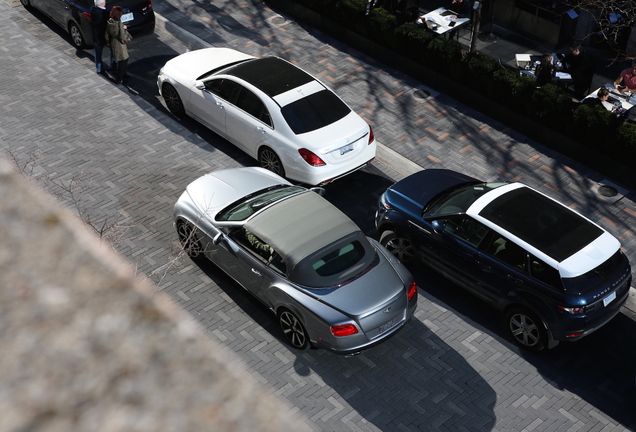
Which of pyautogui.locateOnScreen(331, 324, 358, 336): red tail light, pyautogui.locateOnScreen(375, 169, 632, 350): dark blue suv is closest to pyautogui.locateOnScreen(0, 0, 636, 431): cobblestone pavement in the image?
pyautogui.locateOnScreen(375, 169, 632, 350): dark blue suv

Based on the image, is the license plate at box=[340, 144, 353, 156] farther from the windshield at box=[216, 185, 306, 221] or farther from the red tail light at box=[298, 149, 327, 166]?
the windshield at box=[216, 185, 306, 221]

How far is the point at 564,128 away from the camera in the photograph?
1346cm

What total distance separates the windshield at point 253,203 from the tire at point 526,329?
11.4ft

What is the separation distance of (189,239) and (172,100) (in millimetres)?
4485

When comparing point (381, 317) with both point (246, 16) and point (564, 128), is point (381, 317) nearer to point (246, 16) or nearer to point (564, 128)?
point (564, 128)

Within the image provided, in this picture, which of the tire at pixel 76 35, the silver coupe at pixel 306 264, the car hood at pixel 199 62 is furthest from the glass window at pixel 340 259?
the tire at pixel 76 35

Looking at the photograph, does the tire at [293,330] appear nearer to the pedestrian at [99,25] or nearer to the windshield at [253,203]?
the windshield at [253,203]

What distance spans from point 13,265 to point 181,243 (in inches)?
361

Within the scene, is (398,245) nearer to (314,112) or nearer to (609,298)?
(314,112)

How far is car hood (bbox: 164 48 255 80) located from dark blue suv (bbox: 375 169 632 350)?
15.1 ft

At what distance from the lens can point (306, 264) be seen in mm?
9211

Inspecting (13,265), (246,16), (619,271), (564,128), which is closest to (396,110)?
(564,128)

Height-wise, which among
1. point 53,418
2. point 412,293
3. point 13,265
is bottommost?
point 412,293

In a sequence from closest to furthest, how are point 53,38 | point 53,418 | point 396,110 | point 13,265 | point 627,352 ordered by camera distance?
point 53,418 → point 13,265 → point 627,352 → point 396,110 → point 53,38
